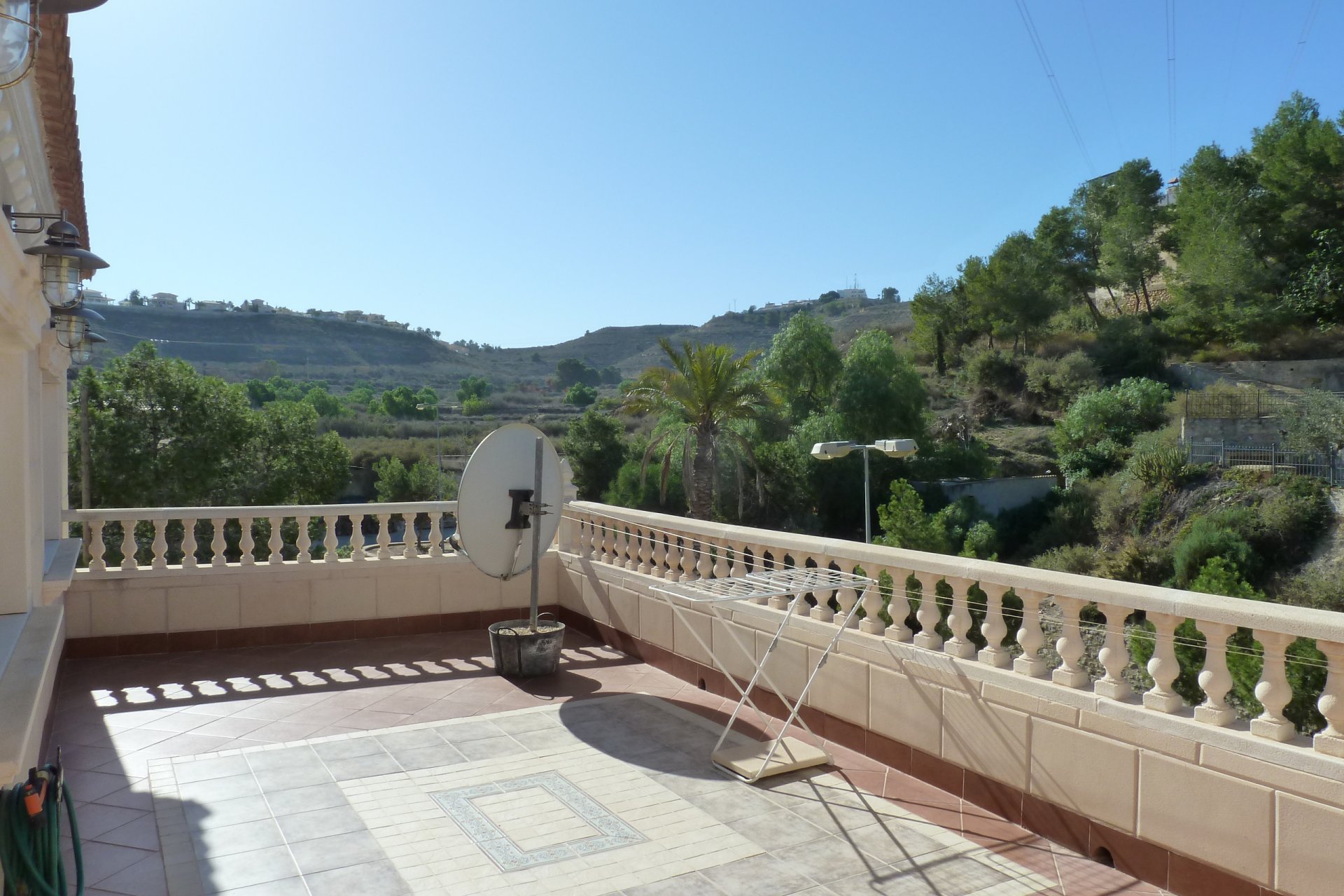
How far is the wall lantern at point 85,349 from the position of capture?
5.77 metres

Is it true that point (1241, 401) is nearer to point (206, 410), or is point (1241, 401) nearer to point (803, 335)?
point (803, 335)

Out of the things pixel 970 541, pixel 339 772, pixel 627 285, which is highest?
pixel 627 285

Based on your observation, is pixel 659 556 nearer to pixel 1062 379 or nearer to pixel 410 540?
pixel 410 540

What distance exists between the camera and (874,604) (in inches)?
179

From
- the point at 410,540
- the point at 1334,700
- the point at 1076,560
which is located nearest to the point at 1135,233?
the point at 1076,560

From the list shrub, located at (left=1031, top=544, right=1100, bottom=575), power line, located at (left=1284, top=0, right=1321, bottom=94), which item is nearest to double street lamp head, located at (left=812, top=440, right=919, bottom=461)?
power line, located at (left=1284, top=0, right=1321, bottom=94)

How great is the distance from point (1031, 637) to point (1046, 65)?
67.3 ft

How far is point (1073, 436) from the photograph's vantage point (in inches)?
1641

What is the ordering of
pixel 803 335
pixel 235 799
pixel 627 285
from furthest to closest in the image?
pixel 627 285 → pixel 803 335 → pixel 235 799

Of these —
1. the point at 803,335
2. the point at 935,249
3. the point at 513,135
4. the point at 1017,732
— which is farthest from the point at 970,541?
the point at 935,249

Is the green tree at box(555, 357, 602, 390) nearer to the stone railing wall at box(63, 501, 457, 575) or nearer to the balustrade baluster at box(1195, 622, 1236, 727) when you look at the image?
the stone railing wall at box(63, 501, 457, 575)

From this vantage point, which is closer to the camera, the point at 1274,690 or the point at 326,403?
the point at 1274,690

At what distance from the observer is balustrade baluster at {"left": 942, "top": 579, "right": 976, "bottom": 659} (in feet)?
13.2

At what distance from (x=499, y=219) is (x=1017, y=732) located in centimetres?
2645
